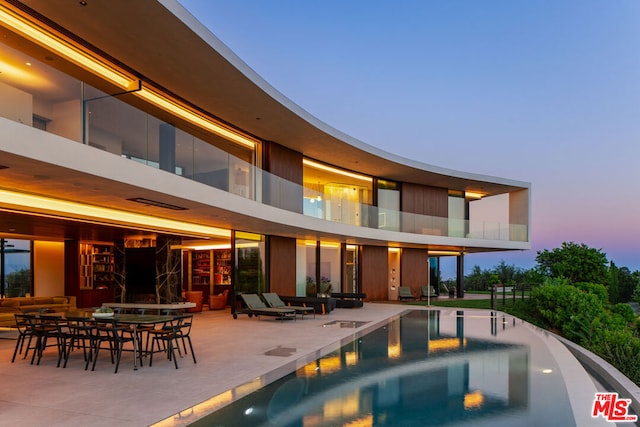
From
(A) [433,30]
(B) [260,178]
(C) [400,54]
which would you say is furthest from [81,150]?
(C) [400,54]

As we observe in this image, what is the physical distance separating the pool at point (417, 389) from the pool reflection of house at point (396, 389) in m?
0.01

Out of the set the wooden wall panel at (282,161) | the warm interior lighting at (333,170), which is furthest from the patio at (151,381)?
the warm interior lighting at (333,170)

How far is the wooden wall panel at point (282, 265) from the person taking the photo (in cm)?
1732

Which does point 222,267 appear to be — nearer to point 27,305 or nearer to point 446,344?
point 27,305

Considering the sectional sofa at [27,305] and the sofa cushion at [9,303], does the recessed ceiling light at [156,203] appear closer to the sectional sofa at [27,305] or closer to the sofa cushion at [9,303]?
the sectional sofa at [27,305]

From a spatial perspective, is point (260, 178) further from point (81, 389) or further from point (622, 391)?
point (622, 391)

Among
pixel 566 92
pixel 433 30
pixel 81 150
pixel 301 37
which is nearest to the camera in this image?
pixel 81 150

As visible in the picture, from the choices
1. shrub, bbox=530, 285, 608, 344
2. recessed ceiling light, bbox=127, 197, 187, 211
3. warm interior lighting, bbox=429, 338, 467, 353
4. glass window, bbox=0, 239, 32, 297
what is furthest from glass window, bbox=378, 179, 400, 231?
glass window, bbox=0, 239, 32, 297

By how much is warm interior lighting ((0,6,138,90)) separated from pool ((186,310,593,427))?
730cm

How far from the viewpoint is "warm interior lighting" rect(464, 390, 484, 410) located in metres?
5.58

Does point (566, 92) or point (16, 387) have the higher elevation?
point (566, 92)

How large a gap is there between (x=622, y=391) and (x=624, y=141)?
3754 cm

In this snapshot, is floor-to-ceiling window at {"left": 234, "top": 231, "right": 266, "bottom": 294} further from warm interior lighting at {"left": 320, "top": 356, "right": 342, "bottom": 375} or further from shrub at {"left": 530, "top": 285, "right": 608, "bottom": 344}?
shrub at {"left": 530, "top": 285, "right": 608, "bottom": 344}

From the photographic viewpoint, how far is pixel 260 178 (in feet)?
43.3
